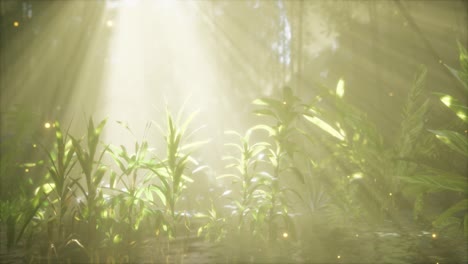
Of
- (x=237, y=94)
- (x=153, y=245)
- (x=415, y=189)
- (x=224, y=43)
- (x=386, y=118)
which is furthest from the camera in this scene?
(x=237, y=94)

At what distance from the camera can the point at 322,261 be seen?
9.27 feet

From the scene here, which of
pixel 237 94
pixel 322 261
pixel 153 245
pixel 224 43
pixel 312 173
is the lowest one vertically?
pixel 322 261

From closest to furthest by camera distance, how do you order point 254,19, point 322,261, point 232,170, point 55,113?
1. point 322,261
2. point 55,113
3. point 232,170
4. point 254,19

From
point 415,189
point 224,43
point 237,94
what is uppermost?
point 224,43

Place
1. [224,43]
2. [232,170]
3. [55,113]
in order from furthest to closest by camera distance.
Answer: [224,43]
[232,170]
[55,113]

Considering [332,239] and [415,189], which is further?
[332,239]

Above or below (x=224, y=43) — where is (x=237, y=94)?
below

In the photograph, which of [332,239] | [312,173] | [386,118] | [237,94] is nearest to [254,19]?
[237,94]

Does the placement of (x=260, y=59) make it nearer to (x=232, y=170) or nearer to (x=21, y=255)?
(x=232, y=170)

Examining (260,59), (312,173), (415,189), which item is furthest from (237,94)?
(415,189)

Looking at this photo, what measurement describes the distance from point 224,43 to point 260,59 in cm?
399

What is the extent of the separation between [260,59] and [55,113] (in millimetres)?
27620

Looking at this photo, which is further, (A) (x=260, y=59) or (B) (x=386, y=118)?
(A) (x=260, y=59)

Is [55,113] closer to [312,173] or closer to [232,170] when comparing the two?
[232,170]
